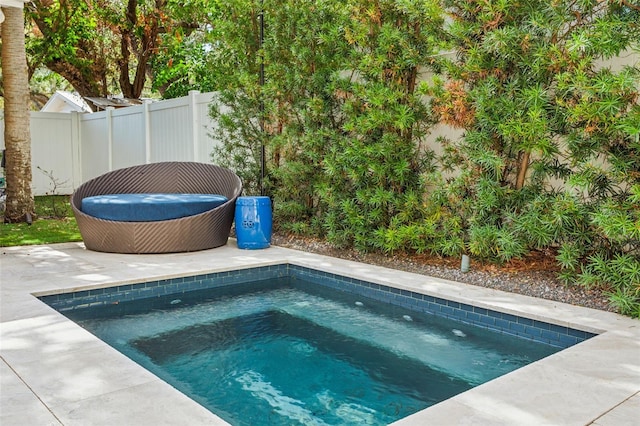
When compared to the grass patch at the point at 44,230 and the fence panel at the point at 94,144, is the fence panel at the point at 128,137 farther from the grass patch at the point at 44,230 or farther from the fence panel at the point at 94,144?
the grass patch at the point at 44,230

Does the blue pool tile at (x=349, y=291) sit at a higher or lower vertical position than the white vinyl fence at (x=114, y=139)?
lower

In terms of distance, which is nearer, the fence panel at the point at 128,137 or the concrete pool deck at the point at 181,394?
the concrete pool deck at the point at 181,394

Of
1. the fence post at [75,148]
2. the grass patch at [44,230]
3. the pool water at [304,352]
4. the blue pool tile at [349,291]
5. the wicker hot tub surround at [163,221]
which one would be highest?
the fence post at [75,148]

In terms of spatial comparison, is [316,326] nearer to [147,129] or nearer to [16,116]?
[16,116]

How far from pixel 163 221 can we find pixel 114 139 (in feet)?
21.6

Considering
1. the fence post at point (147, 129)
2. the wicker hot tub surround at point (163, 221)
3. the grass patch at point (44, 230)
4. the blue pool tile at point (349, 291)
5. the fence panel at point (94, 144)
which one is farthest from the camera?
the fence panel at point (94, 144)

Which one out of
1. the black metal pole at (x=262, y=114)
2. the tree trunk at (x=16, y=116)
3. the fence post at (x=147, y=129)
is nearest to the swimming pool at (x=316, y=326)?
the black metal pole at (x=262, y=114)

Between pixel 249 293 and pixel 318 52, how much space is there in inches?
113

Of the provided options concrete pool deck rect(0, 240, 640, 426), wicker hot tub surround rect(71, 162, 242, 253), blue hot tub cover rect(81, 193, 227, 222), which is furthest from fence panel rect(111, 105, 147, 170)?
concrete pool deck rect(0, 240, 640, 426)

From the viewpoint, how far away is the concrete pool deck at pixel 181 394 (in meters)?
2.02

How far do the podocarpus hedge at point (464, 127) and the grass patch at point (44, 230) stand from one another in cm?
273

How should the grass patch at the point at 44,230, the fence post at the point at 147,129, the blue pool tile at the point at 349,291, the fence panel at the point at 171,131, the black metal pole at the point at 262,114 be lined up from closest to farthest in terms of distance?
the blue pool tile at the point at 349,291
the grass patch at the point at 44,230
the black metal pole at the point at 262,114
the fence panel at the point at 171,131
the fence post at the point at 147,129

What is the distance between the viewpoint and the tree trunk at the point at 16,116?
722cm

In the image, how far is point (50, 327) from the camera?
3.11m
